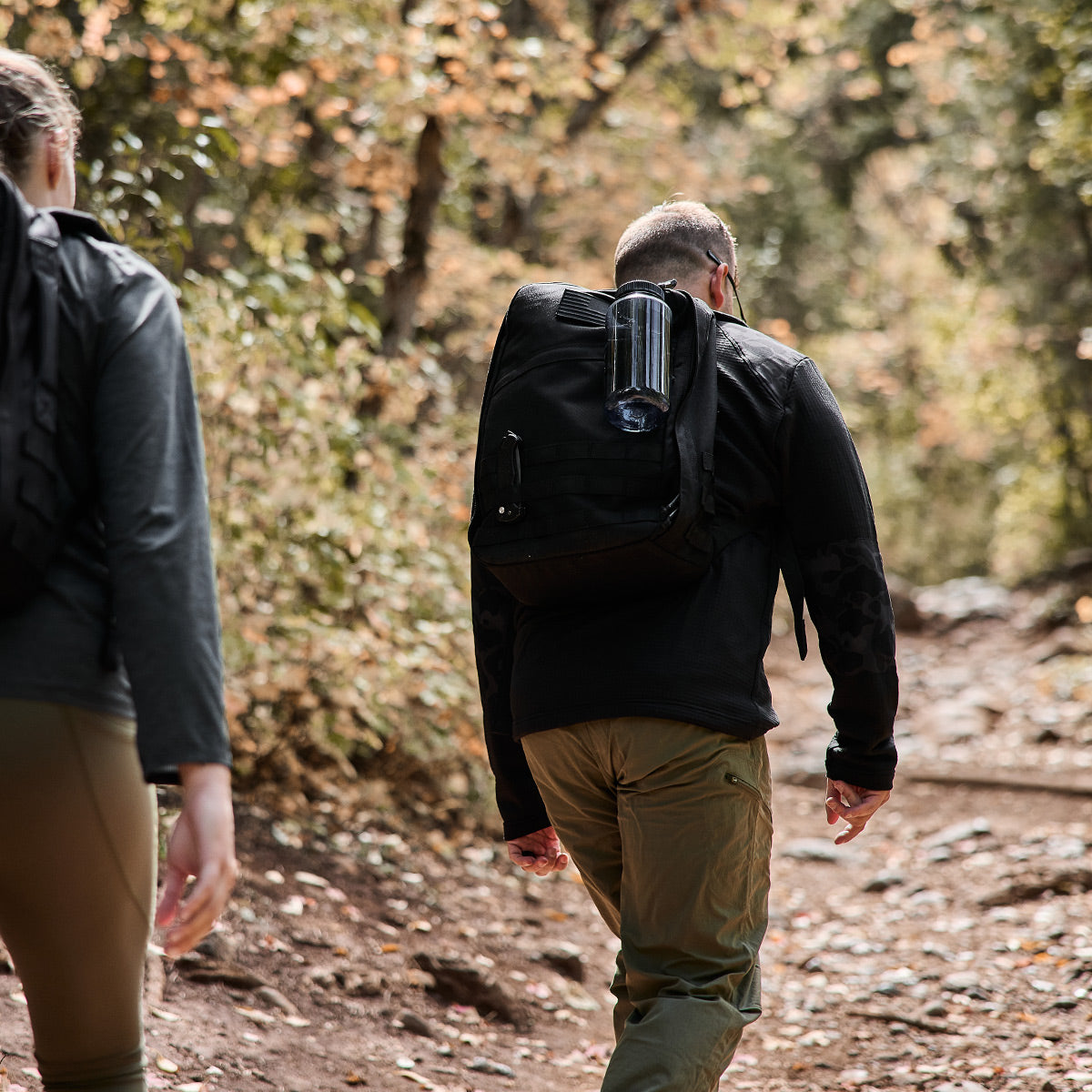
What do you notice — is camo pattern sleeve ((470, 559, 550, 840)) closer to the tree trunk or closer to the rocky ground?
the rocky ground

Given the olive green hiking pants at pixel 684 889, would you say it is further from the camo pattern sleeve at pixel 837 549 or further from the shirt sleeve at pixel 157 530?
the shirt sleeve at pixel 157 530

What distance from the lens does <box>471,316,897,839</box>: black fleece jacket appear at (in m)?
2.16

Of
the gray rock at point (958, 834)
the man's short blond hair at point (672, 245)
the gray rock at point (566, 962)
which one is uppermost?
the man's short blond hair at point (672, 245)

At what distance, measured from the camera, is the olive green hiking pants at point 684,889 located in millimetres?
2078

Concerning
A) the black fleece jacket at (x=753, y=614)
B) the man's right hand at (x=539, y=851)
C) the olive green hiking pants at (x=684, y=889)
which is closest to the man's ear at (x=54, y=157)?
the black fleece jacket at (x=753, y=614)

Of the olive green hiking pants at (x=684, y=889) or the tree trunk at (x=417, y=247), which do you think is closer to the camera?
the olive green hiking pants at (x=684, y=889)

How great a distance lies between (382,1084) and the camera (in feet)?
11.5

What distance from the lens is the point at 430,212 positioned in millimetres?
7445

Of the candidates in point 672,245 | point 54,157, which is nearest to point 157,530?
point 54,157

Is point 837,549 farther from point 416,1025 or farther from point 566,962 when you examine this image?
point 566,962

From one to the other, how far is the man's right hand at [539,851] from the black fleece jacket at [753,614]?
42 cm

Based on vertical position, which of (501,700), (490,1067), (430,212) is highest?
(430,212)

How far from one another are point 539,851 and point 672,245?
4.36 ft

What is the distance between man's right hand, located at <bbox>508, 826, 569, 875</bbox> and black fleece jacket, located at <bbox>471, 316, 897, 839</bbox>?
0.42 meters
